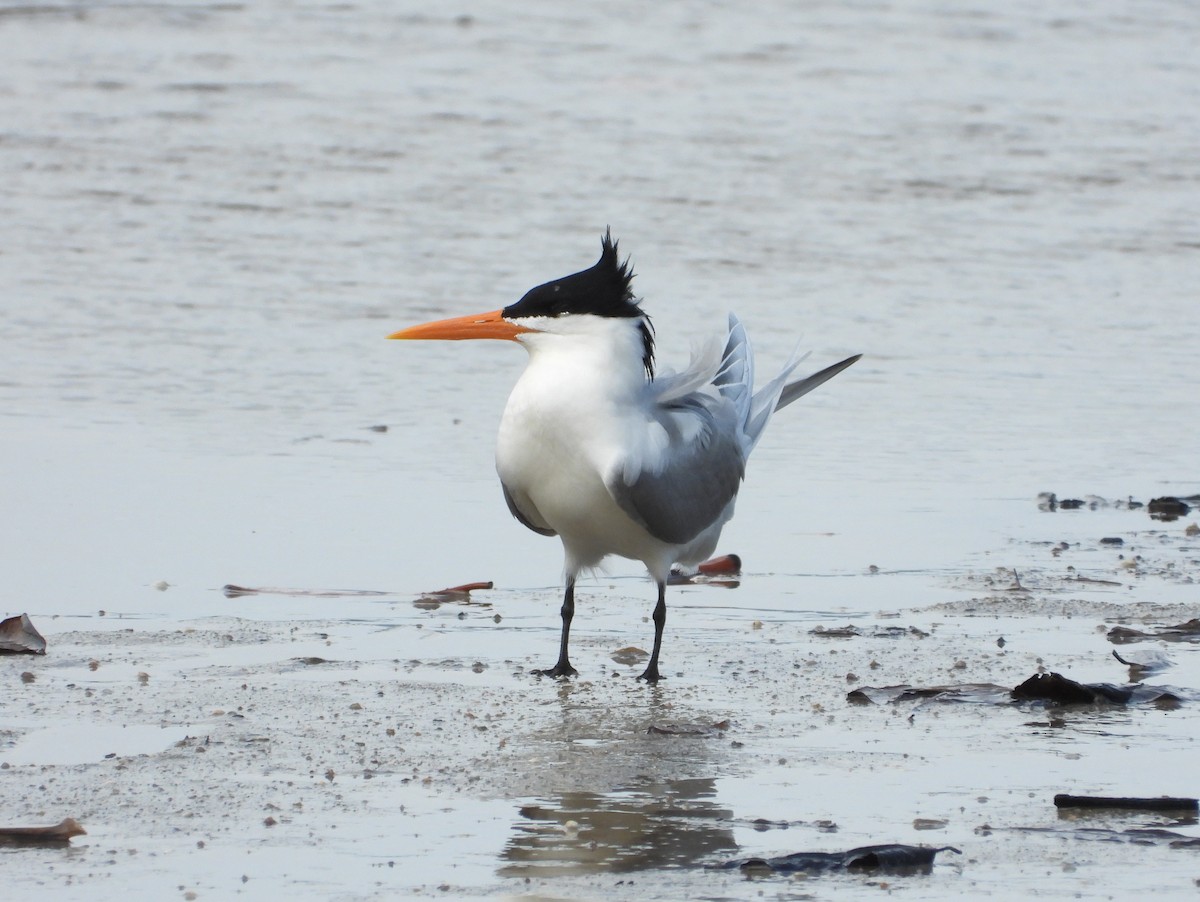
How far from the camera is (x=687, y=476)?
5863 millimetres

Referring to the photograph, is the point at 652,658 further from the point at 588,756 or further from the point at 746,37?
the point at 746,37

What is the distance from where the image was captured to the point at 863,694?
511 centimetres

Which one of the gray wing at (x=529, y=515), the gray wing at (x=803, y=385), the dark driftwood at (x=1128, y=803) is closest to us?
the dark driftwood at (x=1128, y=803)

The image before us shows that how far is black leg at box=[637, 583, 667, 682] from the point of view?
5508mm

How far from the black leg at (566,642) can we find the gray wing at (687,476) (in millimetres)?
303

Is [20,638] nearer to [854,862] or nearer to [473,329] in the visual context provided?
[473,329]

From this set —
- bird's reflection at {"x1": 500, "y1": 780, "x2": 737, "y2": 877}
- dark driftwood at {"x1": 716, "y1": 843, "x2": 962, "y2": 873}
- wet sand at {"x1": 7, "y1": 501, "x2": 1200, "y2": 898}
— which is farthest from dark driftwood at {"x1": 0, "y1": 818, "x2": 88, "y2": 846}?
dark driftwood at {"x1": 716, "y1": 843, "x2": 962, "y2": 873}

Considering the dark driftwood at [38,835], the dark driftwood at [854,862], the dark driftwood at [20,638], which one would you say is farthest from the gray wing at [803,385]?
the dark driftwood at [38,835]

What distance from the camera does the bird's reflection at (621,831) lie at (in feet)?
12.5

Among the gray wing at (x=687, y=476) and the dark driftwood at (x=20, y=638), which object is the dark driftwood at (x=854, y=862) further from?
the dark driftwood at (x=20, y=638)

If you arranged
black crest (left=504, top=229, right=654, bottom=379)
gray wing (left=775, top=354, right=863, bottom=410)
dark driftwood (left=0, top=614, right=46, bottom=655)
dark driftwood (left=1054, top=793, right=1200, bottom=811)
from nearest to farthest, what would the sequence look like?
dark driftwood (left=1054, top=793, right=1200, bottom=811)
dark driftwood (left=0, top=614, right=46, bottom=655)
black crest (left=504, top=229, right=654, bottom=379)
gray wing (left=775, top=354, right=863, bottom=410)

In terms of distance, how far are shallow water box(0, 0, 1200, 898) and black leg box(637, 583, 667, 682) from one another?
115 mm

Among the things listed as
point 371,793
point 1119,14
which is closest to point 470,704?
point 371,793

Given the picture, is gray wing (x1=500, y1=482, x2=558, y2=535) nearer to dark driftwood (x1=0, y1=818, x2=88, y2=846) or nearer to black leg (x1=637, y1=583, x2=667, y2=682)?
black leg (x1=637, y1=583, x2=667, y2=682)
